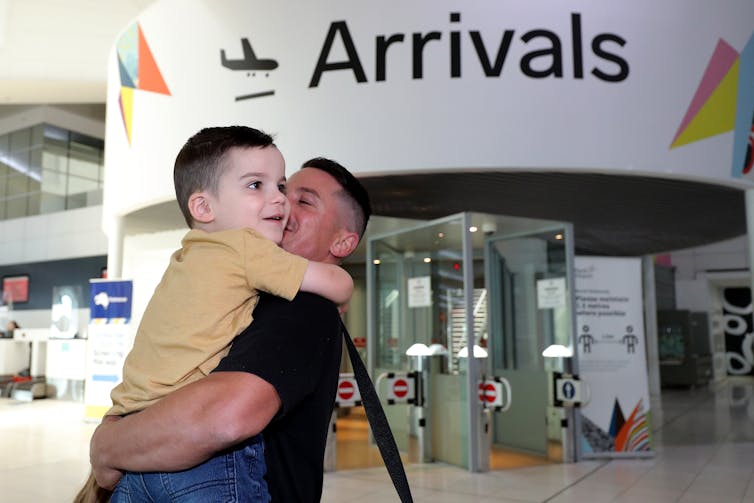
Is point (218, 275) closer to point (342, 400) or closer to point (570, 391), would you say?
point (342, 400)

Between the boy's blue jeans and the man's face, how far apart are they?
484mm

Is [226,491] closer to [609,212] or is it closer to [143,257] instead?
Answer: [609,212]

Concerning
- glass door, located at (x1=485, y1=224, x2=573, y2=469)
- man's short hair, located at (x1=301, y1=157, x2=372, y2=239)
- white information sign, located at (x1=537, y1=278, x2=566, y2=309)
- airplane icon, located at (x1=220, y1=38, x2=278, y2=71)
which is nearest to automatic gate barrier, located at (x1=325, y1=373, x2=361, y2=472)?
glass door, located at (x1=485, y1=224, x2=573, y2=469)

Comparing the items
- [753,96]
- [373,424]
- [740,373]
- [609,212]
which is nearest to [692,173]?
[753,96]

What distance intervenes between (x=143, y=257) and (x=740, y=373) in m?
19.5

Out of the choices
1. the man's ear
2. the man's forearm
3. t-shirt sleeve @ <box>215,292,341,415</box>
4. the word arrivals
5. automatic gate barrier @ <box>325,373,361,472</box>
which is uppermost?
the word arrivals

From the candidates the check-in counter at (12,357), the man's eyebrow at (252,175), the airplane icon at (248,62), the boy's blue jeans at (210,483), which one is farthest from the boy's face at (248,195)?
the check-in counter at (12,357)

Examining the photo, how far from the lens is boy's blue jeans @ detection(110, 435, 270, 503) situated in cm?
95

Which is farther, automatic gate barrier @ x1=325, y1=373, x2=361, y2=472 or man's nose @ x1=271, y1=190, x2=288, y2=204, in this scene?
automatic gate barrier @ x1=325, y1=373, x2=361, y2=472

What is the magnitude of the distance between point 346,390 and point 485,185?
2715mm

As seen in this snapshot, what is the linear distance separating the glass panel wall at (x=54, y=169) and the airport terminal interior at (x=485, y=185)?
881cm

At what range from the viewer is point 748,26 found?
6949 mm

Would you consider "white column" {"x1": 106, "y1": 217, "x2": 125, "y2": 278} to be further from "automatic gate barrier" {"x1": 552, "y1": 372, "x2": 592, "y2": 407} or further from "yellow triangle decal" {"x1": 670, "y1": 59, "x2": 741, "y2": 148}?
"yellow triangle decal" {"x1": 670, "y1": 59, "x2": 741, "y2": 148}

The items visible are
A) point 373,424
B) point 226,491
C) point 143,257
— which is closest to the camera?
point 226,491
